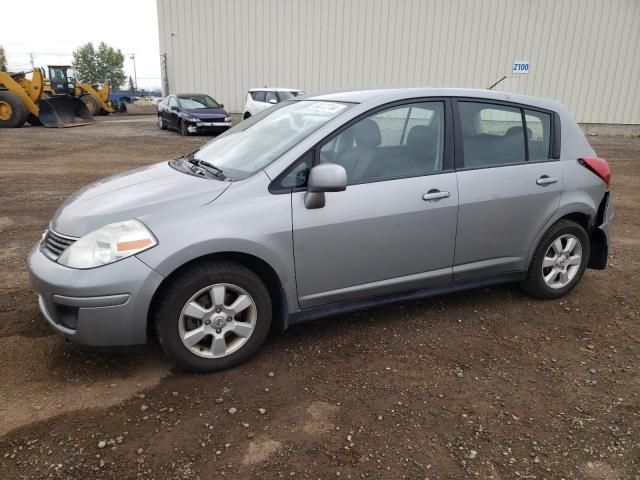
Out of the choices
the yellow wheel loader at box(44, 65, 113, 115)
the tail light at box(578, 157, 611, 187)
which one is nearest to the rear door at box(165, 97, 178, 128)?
the yellow wheel loader at box(44, 65, 113, 115)

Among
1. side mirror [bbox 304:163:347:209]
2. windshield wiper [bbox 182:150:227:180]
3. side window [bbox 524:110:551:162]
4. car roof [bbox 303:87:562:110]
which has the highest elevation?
car roof [bbox 303:87:562:110]

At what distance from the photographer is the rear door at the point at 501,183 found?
343 centimetres

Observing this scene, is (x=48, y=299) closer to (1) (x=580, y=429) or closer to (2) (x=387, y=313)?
(2) (x=387, y=313)

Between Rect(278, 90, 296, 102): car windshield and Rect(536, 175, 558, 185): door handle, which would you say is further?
Rect(278, 90, 296, 102): car windshield

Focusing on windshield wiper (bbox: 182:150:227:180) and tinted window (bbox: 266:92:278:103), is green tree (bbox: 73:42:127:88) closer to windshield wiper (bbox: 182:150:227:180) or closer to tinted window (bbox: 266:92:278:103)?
tinted window (bbox: 266:92:278:103)

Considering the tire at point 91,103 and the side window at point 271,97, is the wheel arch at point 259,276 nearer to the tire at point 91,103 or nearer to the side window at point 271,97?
the side window at point 271,97

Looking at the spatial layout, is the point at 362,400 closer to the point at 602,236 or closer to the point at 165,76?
the point at 602,236

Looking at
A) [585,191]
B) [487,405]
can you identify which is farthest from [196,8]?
[487,405]

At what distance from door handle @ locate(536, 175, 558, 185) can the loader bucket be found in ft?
66.0

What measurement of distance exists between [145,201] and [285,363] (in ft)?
4.21

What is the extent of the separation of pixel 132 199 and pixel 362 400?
175 centimetres

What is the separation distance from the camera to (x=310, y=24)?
19.7 metres

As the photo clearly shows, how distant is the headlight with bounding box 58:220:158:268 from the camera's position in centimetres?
257

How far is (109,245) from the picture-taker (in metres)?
2.59
